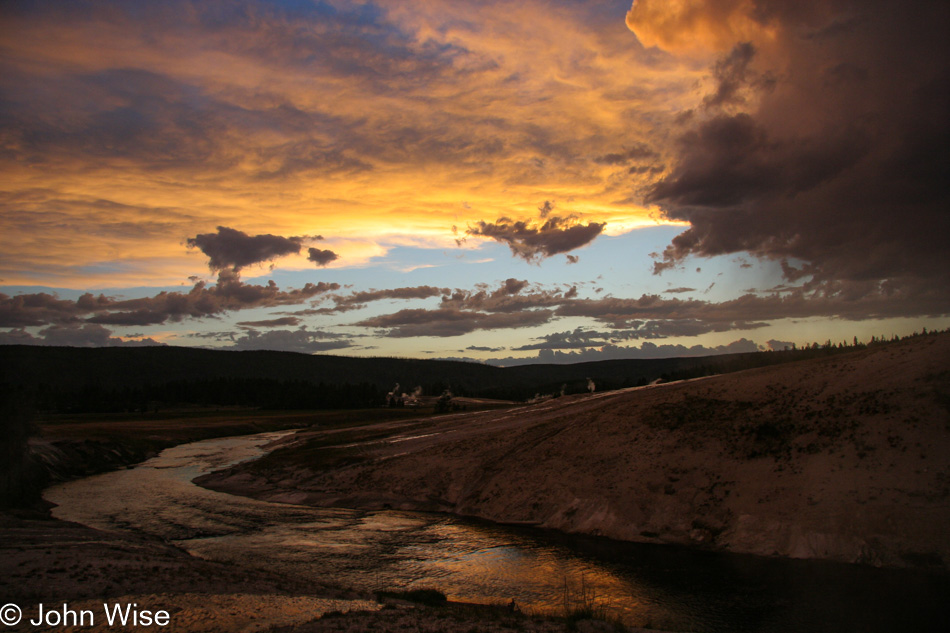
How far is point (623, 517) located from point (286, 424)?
112812 mm

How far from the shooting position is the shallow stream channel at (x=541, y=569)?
18.2m

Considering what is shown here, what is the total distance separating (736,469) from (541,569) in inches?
536

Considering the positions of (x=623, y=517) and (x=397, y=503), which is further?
(x=397, y=503)

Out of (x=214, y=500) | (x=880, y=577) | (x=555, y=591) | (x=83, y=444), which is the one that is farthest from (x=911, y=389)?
(x=83, y=444)

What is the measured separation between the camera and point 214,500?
42.8 m

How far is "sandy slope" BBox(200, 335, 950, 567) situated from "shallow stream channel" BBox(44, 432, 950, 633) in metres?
1.94

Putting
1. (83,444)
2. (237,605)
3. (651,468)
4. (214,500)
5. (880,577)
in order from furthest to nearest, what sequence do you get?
(83,444) < (214,500) < (651,468) < (880,577) < (237,605)

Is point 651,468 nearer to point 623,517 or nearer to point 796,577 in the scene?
point 623,517

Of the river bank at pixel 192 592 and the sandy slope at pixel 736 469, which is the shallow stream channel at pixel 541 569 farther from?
the river bank at pixel 192 592

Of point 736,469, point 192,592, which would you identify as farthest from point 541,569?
point 192,592

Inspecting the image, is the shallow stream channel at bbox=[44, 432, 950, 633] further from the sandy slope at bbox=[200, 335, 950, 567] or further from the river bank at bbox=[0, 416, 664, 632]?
the river bank at bbox=[0, 416, 664, 632]

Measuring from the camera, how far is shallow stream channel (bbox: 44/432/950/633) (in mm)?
18234

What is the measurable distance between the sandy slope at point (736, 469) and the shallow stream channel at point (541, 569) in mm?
1943

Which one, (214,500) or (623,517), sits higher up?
(623,517)
